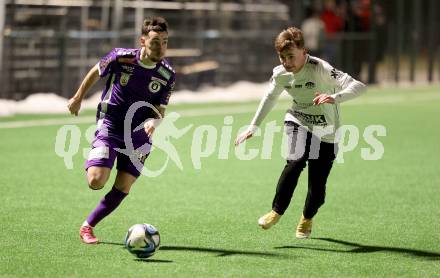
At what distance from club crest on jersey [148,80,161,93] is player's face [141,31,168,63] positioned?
0.20 metres

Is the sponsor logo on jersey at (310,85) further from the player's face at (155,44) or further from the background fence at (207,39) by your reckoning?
the background fence at (207,39)

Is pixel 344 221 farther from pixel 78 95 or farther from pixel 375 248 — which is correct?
pixel 78 95

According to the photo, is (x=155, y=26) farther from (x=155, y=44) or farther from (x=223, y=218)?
(x=223, y=218)

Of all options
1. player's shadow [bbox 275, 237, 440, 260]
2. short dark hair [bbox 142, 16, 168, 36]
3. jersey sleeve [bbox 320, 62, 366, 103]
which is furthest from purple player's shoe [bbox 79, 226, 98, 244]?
jersey sleeve [bbox 320, 62, 366, 103]

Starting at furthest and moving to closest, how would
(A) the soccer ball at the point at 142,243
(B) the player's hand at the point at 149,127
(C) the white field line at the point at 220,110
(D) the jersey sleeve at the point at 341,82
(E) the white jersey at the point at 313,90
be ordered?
1. (C) the white field line at the point at 220,110
2. (E) the white jersey at the point at 313,90
3. (D) the jersey sleeve at the point at 341,82
4. (B) the player's hand at the point at 149,127
5. (A) the soccer ball at the point at 142,243

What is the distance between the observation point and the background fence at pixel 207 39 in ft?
60.6

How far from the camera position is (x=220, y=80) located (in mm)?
22984

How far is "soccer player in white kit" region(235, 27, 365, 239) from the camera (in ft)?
25.3

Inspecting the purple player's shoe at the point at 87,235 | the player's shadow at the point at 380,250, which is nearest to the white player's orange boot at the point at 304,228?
the player's shadow at the point at 380,250

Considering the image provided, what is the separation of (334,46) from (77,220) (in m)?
17.4

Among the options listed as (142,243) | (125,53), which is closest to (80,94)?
(125,53)

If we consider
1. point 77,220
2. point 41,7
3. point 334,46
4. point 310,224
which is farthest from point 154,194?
point 334,46

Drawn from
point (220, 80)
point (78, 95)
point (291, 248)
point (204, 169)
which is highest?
point (78, 95)

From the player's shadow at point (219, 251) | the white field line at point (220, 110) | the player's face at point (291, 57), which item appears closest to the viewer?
the player's shadow at point (219, 251)
